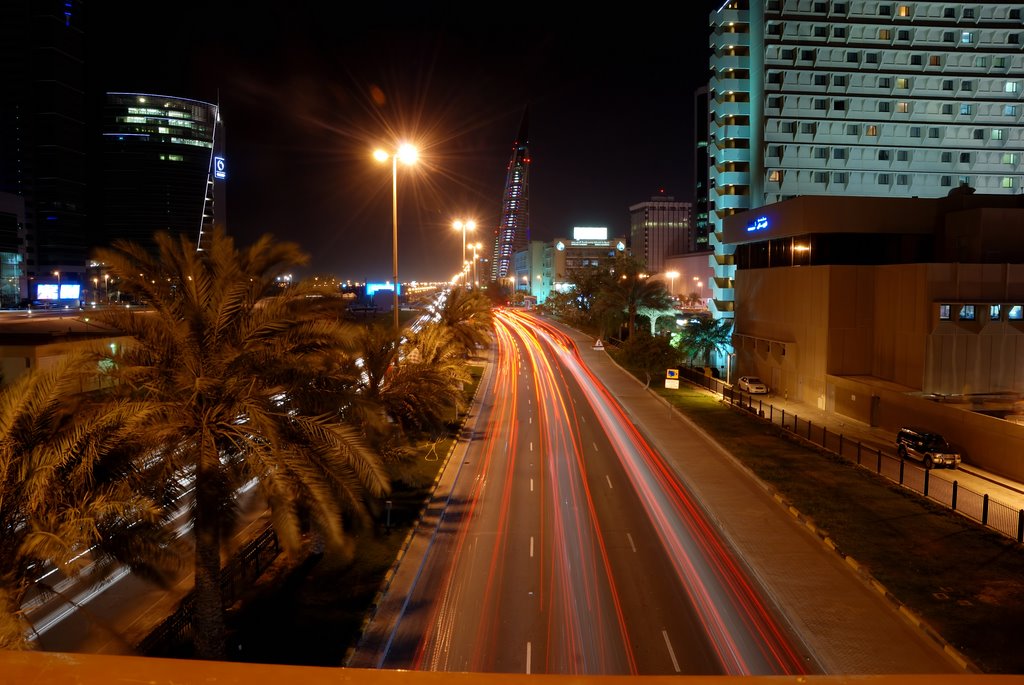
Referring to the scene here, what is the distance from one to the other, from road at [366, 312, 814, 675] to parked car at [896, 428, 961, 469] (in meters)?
9.44

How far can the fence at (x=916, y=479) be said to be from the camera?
1624cm

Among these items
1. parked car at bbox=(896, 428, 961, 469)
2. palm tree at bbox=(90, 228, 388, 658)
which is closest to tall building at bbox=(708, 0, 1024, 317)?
parked car at bbox=(896, 428, 961, 469)

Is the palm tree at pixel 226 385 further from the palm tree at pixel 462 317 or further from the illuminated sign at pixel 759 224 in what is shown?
the illuminated sign at pixel 759 224

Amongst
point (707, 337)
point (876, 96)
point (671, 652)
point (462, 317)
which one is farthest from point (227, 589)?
point (876, 96)

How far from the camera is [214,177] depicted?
129 meters

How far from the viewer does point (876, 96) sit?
184 ft

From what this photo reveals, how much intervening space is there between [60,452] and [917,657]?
12.7 m

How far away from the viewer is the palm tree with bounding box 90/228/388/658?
27.3ft

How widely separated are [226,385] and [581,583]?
8.19m

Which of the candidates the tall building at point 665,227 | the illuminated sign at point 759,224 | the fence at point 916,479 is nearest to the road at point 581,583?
the fence at point 916,479

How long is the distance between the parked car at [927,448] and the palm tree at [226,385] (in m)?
21.7

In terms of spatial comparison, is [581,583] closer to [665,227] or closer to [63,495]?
[63,495]

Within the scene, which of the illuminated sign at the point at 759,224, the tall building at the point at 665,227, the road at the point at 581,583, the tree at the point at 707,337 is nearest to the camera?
the road at the point at 581,583

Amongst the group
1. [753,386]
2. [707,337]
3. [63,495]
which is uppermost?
[707,337]
